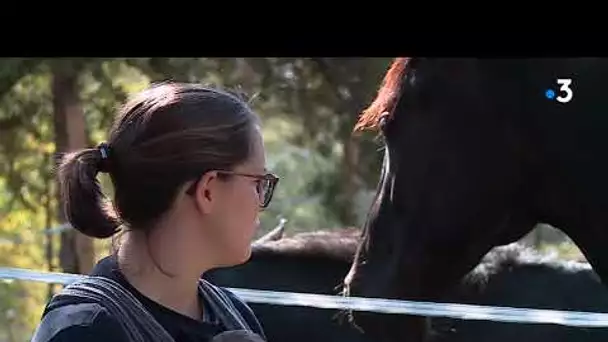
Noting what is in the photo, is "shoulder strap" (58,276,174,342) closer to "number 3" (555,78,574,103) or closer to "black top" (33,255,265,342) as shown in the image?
"black top" (33,255,265,342)

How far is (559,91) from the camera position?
1220 millimetres

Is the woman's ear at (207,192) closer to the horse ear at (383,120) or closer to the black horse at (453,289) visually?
the horse ear at (383,120)

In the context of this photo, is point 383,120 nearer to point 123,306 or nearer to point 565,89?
point 565,89

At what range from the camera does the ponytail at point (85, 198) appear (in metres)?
0.66

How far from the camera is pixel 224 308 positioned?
0.64 meters

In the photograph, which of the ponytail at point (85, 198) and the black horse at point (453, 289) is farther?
the black horse at point (453, 289)

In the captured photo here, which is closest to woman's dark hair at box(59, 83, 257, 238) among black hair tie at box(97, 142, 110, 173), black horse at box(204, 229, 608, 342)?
black hair tie at box(97, 142, 110, 173)

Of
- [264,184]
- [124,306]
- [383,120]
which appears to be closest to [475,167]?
[383,120]

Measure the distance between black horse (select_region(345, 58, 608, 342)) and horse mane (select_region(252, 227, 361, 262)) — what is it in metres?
0.17

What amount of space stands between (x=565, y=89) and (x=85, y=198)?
0.74 meters

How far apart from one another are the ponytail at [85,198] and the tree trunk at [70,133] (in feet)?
5.30

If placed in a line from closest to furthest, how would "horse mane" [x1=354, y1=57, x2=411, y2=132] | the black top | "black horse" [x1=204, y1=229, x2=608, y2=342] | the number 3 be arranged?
the black top, the number 3, "horse mane" [x1=354, y1=57, x2=411, y2=132], "black horse" [x1=204, y1=229, x2=608, y2=342]

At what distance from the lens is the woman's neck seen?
1.99ft

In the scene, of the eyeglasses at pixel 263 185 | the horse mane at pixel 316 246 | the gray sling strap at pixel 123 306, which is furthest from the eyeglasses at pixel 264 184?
the horse mane at pixel 316 246
